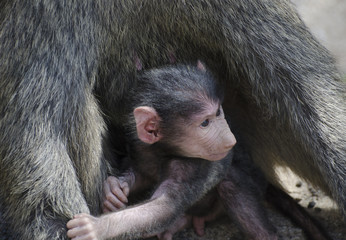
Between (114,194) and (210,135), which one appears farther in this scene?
(114,194)

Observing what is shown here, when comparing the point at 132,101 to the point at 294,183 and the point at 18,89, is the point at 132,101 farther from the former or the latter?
the point at 294,183

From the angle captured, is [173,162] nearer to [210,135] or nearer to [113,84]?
[210,135]

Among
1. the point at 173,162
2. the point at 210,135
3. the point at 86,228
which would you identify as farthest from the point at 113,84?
the point at 86,228

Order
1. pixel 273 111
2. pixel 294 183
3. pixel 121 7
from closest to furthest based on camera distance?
pixel 121 7
pixel 273 111
pixel 294 183

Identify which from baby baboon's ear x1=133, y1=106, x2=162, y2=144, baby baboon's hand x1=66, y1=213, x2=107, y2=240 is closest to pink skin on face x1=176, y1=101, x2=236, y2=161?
baby baboon's ear x1=133, y1=106, x2=162, y2=144

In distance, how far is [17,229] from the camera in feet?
10.3

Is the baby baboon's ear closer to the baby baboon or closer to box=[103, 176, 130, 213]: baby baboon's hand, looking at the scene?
the baby baboon

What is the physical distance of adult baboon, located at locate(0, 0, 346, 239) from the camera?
308 cm

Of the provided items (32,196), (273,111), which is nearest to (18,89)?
(32,196)

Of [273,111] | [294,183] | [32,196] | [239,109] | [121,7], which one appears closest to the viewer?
[32,196]

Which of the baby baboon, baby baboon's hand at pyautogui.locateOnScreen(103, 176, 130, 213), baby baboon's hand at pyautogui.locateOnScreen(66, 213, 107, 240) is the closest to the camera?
baby baboon's hand at pyautogui.locateOnScreen(66, 213, 107, 240)

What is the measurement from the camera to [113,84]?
137 inches

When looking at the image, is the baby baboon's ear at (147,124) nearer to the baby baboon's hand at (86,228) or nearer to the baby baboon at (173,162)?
the baby baboon at (173,162)

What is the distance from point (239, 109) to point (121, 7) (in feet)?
2.88
